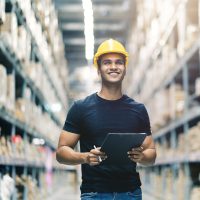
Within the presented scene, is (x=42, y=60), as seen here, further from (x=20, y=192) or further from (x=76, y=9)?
(x=76, y=9)

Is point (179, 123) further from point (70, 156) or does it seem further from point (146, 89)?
point (70, 156)

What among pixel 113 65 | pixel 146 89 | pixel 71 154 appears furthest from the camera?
pixel 146 89

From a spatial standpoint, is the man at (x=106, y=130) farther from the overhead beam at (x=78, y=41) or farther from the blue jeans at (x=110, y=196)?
the overhead beam at (x=78, y=41)

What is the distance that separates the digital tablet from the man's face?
40 centimetres

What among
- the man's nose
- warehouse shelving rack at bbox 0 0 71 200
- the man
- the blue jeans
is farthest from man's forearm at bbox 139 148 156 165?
warehouse shelving rack at bbox 0 0 71 200

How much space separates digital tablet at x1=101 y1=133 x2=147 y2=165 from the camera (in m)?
2.31

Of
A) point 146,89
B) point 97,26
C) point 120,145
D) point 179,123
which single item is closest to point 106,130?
point 120,145

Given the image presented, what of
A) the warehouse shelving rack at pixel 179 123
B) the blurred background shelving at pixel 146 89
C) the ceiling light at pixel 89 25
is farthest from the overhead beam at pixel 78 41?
the warehouse shelving rack at pixel 179 123

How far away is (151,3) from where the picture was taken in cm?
923

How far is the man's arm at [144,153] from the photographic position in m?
2.47

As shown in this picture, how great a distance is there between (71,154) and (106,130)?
9.3 inches

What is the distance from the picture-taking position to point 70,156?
8.27 feet

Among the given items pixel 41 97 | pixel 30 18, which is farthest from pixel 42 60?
pixel 30 18

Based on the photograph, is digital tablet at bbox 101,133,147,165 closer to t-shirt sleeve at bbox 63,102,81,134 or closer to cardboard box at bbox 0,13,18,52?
t-shirt sleeve at bbox 63,102,81,134
